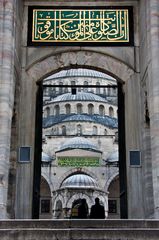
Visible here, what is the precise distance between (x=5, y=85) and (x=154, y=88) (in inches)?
140

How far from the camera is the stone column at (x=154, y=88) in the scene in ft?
35.5

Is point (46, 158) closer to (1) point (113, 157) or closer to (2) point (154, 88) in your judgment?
(1) point (113, 157)

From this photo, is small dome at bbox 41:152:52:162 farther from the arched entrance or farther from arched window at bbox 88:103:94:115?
the arched entrance

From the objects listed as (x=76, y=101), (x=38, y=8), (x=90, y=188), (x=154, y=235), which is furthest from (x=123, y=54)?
(x=76, y=101)

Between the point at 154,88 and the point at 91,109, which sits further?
the point at 91,109

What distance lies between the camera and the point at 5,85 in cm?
1124

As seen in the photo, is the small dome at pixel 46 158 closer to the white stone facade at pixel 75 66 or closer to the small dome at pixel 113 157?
the small dome at pixel 113 157

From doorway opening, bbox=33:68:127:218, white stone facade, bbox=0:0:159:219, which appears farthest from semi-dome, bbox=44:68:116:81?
white stone facade, bbox=0:0:159:219

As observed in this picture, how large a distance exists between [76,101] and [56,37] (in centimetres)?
6550

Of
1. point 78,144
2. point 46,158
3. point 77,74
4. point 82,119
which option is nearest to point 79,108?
point 82,119

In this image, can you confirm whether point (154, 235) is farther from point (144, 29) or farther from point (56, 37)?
point (56, 37)

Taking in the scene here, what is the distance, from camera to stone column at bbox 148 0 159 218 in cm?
1081

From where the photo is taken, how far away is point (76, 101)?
7888 cm

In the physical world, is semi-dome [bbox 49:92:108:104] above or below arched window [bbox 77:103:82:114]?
above
